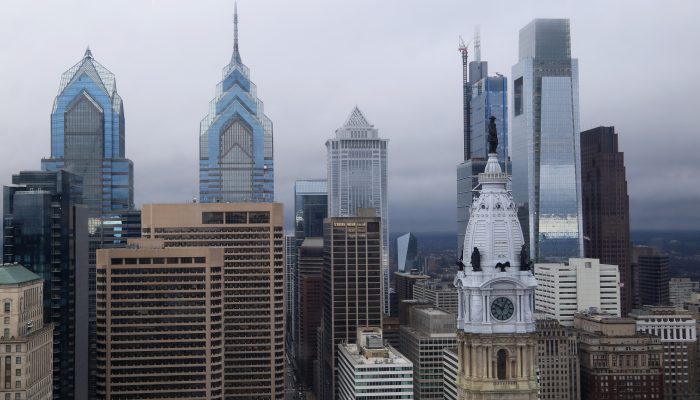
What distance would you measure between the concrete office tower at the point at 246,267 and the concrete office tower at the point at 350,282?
1145 inches

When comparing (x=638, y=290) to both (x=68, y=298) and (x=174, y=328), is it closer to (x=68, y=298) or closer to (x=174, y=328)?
(x=174, y=328)

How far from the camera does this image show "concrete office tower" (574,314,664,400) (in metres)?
119

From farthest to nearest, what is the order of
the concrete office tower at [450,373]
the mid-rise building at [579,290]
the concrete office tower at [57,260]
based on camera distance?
1. the mid-rise building at [579,290]
2. the concrete office tower at [450,373]
3. the concrete office tower at [57,260]

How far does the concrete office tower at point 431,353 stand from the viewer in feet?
434

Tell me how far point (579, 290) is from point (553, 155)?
4868 cm

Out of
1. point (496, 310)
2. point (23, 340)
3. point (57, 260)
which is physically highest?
point (57, 260)

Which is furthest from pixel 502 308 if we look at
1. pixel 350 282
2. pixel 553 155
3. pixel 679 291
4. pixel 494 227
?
pixel 553 155

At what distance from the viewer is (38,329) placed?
68.6 m

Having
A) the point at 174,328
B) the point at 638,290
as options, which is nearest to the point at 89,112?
the point at 174,328

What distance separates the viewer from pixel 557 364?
12250 cm

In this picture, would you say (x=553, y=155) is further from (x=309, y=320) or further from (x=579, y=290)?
(x=309, y=320)

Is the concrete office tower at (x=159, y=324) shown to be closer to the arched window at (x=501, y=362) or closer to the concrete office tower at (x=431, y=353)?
the concrete office tower at (x=431, y=353)

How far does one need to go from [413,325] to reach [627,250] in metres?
62.9

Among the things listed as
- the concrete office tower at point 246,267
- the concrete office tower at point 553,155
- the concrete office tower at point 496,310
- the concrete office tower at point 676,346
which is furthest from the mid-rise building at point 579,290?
the concrete office tower at point 496,310
